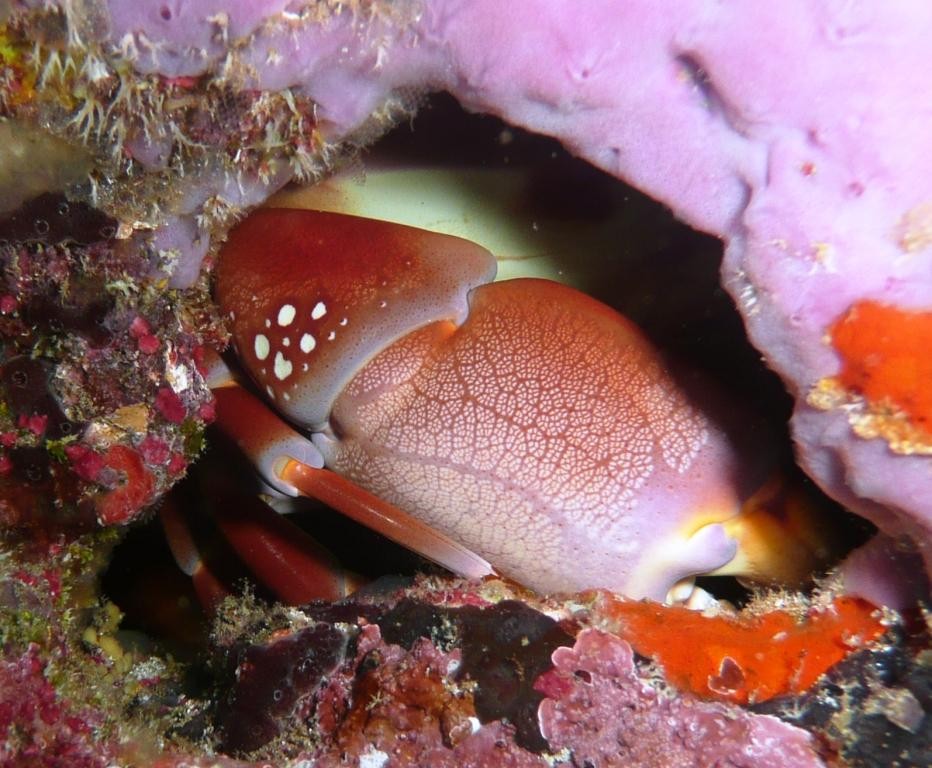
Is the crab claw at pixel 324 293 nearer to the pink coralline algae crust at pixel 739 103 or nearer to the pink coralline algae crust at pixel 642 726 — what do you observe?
the pink coralline algae crust at pixel 739 103

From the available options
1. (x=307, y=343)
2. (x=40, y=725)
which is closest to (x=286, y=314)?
(x=307, y=343)

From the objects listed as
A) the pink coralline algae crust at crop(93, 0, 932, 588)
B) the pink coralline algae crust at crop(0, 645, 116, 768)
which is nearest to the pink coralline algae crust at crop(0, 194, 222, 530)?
the pink coralline algae crust at crop(0, 645, 116, 768)

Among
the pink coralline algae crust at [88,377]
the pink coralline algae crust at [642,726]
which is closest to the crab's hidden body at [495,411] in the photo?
the pink coralline algae crust at [88,377]

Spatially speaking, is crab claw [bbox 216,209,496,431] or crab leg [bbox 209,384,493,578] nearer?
→ crab leg [bbox 209,384,493,578]

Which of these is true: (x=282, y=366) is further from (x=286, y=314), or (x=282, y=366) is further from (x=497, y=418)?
(x=497, y=418)

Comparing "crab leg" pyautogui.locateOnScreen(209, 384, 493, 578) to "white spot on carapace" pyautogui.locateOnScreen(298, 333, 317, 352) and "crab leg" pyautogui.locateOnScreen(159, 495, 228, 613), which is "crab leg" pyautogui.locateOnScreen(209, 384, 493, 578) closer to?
"white spot on carapace" pyautogui.locateOnScreen(298, 333, 317, 352)
